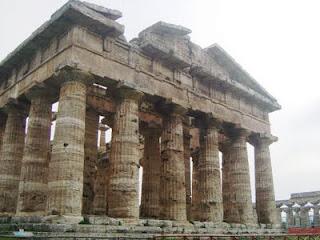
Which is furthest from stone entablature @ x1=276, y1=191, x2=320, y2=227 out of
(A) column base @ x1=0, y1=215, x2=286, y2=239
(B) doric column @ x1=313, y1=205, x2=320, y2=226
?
(A) column base @ x1=0, y1=215, x2=286, y2=239

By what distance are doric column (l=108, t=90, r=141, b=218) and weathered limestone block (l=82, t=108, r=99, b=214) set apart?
364 centimetres

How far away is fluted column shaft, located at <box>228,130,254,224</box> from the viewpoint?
24.4m

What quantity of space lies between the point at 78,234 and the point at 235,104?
50.2 feet

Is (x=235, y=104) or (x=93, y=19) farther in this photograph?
(x=235, y=104)

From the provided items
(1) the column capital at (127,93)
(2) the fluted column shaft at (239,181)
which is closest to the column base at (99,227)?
(2) the fluted column shaft at (239,181)

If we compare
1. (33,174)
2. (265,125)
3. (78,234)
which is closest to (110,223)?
(78,234)

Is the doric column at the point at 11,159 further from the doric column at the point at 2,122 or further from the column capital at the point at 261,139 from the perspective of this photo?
the column capital at the point at 261,139

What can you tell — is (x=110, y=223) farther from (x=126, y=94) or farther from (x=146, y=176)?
(x=146, y=176)

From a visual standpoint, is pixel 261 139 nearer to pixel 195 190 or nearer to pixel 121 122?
A: pixel 195 190

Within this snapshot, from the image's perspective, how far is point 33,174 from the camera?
1822cm

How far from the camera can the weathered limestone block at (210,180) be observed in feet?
72.7

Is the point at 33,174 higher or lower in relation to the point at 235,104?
lower

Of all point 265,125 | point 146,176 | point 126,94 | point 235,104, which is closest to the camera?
point 126,94

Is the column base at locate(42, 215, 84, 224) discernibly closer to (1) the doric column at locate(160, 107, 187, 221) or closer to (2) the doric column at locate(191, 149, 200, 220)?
(1) the doric column at locate(160, 107, 187, 221)
